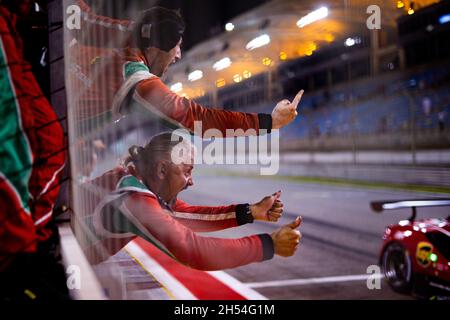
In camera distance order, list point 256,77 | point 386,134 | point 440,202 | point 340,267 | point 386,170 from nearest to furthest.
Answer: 1. point 256,77
2. point 440,202
3. point 340,267
4. point 386,170
5. point 386,134

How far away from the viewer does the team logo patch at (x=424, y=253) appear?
416 centimetres

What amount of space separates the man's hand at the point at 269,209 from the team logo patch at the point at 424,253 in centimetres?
249

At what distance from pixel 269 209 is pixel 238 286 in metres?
3.41

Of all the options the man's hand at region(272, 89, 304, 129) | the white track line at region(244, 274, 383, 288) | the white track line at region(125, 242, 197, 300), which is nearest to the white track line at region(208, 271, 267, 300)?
the white track line at region(244, 274, 383, 288)

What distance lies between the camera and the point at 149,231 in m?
2.00

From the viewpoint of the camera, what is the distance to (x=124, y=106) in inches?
82.6


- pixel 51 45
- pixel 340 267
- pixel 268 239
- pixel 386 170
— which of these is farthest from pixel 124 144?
pixel 386 170

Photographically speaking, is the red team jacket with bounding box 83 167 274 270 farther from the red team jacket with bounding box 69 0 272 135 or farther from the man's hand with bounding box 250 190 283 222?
the red team jacket with bounding box 69 0 272 135

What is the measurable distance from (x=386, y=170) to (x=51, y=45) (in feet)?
59.0

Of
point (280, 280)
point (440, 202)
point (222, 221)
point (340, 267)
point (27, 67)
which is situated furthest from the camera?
point (340, 267)

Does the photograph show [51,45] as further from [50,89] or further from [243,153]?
[243,153]

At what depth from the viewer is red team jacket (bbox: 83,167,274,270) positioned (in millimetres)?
1993

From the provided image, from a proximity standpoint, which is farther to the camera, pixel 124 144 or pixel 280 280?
pixel 280 280

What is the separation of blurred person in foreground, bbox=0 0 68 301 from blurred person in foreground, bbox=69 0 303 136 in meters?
0.28
